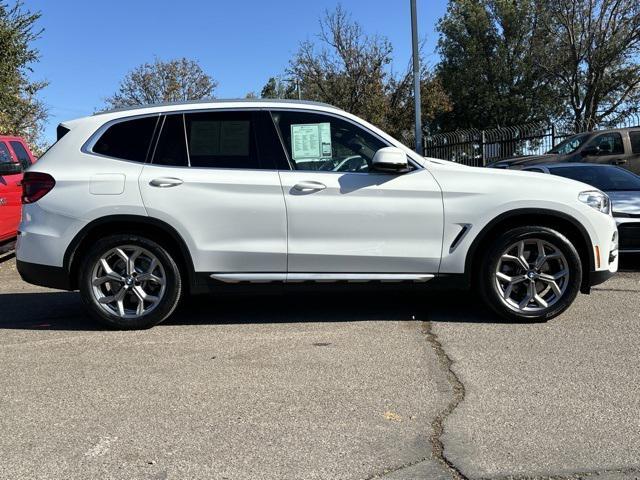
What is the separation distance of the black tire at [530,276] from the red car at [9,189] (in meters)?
6.39

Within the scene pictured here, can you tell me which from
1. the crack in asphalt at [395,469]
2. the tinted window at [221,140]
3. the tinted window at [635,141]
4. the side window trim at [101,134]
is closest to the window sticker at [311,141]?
the tinted window at [221,140]

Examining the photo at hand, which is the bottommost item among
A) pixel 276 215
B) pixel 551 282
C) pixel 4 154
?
pixel 551 282

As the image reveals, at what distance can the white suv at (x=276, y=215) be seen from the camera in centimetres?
495

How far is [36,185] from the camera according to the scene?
4980 millimetres

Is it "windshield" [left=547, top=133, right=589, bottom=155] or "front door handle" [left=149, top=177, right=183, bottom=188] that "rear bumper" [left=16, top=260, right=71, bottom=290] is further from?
"windshield" [left=547, top=133, right=589, bottom=155]

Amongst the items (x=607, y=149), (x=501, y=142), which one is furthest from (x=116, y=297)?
(x=501, y=142)

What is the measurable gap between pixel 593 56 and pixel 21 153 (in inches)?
1070

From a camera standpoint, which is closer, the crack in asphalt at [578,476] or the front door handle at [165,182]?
the crack in asphalt at [578,476]

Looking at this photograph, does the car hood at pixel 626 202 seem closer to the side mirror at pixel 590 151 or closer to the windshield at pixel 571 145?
the side mirror at pixel 590 151

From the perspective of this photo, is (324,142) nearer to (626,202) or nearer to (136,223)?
(136,223)

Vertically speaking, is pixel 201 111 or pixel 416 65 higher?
pixel 416 65

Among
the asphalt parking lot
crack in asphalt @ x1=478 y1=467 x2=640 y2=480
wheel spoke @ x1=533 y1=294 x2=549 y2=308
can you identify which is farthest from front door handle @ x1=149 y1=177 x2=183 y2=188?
crack in asphalt @ x1=478 y1=467 x2=640 y2=480

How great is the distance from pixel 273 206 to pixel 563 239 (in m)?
2.48

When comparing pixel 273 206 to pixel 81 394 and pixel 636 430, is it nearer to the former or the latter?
pixel 81 394
